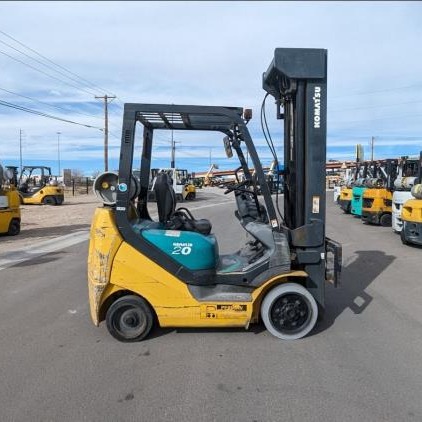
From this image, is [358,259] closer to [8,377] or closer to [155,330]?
[155,330]

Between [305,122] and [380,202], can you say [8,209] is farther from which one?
[380,202]

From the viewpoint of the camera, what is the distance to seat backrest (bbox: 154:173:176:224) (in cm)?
561

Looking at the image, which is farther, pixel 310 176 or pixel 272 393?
pixel 310 176

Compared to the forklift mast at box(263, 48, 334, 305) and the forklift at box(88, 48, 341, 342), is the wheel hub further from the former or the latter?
the forklift mast at box(263, 48, 334, 305)

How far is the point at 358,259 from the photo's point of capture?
34.2 feet

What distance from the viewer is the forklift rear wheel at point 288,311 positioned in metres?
5.13

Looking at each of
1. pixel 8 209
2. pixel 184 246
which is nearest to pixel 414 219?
pixel 184 246

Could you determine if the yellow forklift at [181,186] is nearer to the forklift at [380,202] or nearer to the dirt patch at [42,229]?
the dirt patch at [42,229]

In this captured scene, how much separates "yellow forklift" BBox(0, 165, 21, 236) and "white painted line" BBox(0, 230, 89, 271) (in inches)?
63.4

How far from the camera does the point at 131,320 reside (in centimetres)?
511

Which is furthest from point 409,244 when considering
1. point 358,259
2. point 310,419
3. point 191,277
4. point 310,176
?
point 310,419

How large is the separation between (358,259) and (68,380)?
25.0 ft

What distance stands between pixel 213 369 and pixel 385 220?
14978mm

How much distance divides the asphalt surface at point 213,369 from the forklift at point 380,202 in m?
11.4
